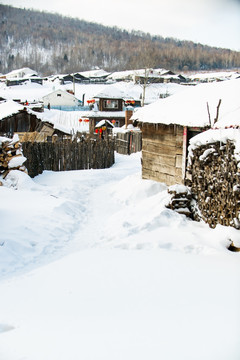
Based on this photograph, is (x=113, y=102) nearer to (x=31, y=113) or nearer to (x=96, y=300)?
(x=31, y=113)

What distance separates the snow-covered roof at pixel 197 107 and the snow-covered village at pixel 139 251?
0.15 feet

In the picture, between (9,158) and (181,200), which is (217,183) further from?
(9,158)

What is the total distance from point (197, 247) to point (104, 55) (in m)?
138

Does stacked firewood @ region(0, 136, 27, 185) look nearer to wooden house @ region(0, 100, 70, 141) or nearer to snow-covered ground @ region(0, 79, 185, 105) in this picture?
wooden house @ region(0, 100, 70, 141)

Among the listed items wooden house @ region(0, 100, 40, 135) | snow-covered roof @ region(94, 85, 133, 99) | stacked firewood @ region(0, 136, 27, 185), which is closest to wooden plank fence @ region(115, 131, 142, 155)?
wooden house @ region(0, 100, 40, 135)

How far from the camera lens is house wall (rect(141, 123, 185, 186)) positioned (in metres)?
9.65

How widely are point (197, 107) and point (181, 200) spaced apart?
9.81ft

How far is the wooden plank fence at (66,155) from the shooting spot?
13649mm

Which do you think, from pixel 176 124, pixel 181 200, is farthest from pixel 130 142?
pixel 181 200

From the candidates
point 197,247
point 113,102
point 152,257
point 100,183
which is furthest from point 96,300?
point 113,102

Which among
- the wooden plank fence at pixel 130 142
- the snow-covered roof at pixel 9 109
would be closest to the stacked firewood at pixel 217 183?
the wooden plank fence at pixel 130 142

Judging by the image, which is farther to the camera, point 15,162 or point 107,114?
point 107,114

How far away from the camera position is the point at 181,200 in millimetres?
7055

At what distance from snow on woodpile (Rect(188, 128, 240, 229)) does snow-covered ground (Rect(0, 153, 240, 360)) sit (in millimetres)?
309
